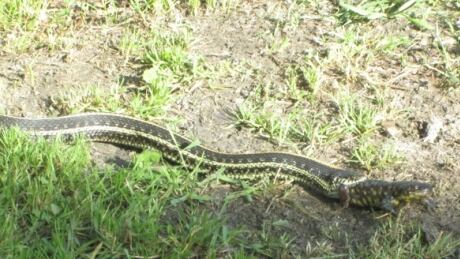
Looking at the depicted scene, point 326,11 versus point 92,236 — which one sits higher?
point 326,11

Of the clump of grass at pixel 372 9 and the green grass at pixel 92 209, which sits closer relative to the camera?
the green grass at pixel 92 209

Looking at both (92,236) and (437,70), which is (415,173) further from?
(92,236)

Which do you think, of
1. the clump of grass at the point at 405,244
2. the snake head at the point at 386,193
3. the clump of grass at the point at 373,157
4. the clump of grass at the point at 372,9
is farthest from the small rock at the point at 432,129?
the clump of grass at the point at 372,9

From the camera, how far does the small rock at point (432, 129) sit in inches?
245

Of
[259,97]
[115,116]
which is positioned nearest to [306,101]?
[259,97]

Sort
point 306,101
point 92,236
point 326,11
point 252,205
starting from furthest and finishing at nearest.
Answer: point 326,11
point 306,101
point 252,205
point 92,236

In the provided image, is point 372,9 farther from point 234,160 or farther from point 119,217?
point 119,217

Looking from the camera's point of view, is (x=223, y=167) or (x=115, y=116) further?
(x=115, y=116)

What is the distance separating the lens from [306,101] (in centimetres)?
670

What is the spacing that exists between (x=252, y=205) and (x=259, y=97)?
4.58ft

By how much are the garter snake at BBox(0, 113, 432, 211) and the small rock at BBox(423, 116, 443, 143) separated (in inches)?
33.8

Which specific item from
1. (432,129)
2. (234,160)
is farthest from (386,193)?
(234,160)

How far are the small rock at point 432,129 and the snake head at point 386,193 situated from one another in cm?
85

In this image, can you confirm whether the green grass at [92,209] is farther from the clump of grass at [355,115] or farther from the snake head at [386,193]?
the clump of grass at [355,115]
